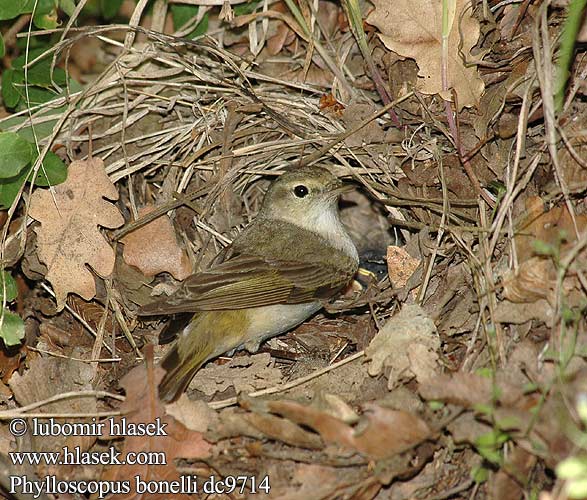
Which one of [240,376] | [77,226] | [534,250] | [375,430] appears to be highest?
[534,250]

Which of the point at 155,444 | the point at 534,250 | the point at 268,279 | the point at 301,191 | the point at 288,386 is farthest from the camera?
the point at 301,191

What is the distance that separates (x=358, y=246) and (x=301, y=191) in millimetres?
1157

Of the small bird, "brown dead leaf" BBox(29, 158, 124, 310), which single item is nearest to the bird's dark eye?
the small bird

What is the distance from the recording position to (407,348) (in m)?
4.26

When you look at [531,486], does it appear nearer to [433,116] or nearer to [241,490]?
[241,490]

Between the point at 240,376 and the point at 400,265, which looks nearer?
the point at 240,376

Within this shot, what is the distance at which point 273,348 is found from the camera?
5512 millimetres

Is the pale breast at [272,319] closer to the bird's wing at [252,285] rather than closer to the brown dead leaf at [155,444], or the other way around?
the bird's wing at [252,285]

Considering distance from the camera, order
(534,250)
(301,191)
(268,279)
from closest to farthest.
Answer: (534,250) → (268,279) → (301,191)

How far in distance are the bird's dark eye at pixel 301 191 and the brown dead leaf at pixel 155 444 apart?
1.88m

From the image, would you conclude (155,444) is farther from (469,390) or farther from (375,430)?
(469,390)

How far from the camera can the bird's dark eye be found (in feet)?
18.2

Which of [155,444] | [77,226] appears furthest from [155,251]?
[155,444]

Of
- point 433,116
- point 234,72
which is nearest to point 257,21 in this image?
point 234,72
